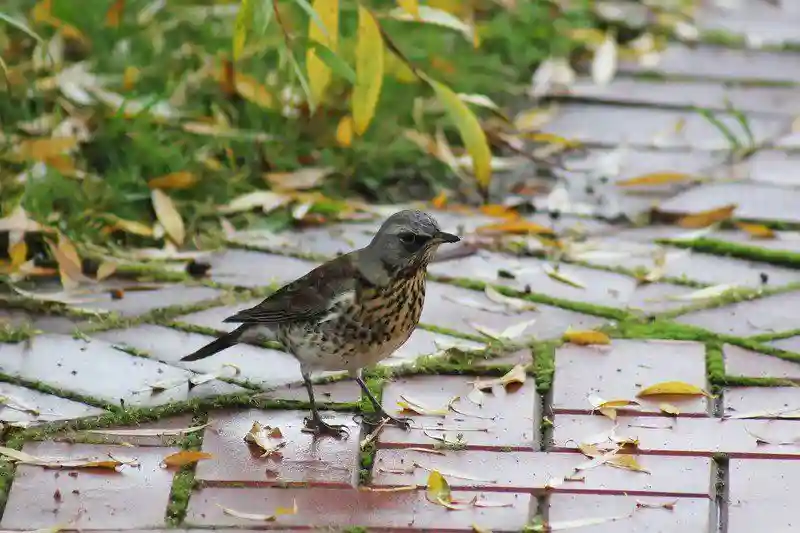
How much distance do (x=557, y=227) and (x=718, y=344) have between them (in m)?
1.22

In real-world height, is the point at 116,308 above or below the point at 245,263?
below

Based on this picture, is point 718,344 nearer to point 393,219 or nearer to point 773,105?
point 393,219

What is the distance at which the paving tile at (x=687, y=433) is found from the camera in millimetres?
3877

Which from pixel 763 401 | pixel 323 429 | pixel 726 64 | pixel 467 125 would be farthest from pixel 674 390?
pixel 726 64

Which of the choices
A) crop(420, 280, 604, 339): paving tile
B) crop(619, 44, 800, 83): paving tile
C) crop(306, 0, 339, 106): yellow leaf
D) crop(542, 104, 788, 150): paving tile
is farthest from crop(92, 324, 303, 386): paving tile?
crop(619, 44, 800, 83): paving tile

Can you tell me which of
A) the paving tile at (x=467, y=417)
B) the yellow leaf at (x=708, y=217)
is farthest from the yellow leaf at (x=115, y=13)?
the paving tile at (x=467, y=417)

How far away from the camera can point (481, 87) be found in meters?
6.80

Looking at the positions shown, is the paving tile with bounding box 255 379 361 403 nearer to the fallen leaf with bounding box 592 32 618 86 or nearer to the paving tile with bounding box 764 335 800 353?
the paving tile with bounding box 764 335 800 353

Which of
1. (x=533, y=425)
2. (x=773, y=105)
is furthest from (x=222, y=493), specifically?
(x=773, y=105)

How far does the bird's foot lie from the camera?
13.1 feet

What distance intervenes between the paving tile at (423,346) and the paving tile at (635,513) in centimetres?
99

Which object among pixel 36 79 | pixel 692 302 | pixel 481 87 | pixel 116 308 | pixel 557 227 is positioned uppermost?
pixel 481 87

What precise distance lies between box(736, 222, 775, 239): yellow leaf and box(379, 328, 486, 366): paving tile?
146cm

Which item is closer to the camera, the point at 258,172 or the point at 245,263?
the point at 245,263
